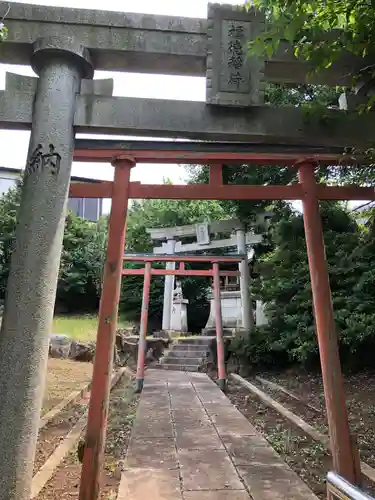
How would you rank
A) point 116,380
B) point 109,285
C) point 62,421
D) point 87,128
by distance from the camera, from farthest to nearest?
point 116,380, point 62,421, point 109,285, point 87,128

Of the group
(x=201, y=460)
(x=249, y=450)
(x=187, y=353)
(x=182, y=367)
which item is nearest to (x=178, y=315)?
(x=187, y=353)

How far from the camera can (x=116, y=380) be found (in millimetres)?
11023

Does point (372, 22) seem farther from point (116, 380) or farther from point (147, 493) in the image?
point (116, 380)

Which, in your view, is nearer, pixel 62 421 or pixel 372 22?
pixel 372 22

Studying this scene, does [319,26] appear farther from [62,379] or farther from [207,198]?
[62,379]

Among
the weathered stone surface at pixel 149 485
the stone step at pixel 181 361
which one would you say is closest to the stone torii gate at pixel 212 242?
the stone step at pixel 181 361

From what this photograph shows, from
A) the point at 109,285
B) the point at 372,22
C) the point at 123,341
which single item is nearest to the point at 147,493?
the point at 109,285

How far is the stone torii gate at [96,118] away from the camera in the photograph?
113 inches

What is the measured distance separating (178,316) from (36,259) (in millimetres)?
15886

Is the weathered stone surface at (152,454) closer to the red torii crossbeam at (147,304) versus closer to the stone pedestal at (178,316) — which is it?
the red torii crossbeam at (147,304)

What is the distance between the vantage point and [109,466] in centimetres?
488

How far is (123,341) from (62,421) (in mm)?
9087

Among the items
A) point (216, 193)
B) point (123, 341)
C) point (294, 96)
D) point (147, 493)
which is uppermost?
point (294, 96)

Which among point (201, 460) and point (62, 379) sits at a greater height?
point (62, 379)
